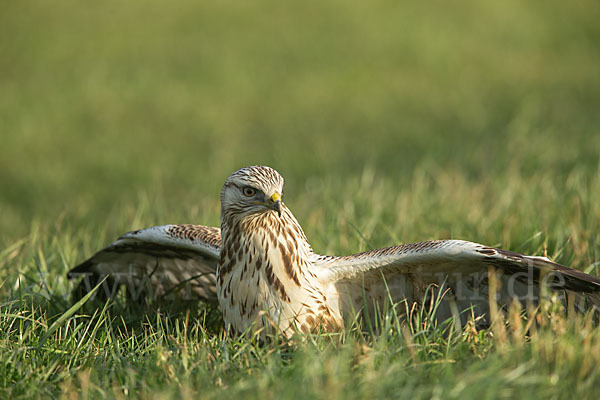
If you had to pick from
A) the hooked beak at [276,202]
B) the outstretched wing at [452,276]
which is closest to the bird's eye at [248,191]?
the hooked beak at [276,202]

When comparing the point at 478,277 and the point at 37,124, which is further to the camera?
the point at 37,124

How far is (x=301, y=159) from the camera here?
10.8 metres

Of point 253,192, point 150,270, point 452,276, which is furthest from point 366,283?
point 150,270

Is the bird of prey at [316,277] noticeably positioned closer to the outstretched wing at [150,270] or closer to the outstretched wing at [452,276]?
the outstretched wing at [452,276]

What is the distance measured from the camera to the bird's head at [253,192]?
414cm

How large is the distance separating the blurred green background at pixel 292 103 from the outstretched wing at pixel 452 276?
5.80ft

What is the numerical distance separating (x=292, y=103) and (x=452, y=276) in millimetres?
9468

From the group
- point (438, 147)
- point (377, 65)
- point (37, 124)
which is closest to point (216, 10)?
point (377, 65)

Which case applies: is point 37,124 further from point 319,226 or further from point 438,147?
point 319,226

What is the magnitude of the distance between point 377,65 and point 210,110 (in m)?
3.56

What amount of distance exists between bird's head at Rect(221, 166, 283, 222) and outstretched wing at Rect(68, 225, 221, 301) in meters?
0.73

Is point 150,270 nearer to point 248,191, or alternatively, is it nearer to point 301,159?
point 248,191

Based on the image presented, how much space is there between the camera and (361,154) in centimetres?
1105

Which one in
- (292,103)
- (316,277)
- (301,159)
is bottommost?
(316,277)
